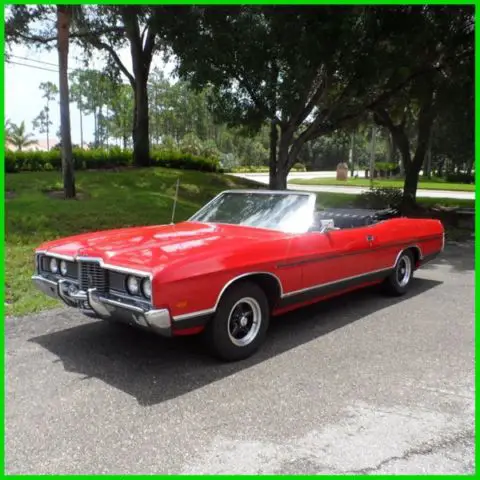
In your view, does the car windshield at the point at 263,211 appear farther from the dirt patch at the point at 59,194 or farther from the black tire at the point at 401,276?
the dirt patch at the point at 59,194

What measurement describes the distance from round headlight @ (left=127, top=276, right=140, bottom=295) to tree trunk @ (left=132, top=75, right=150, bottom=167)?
50.2 feet

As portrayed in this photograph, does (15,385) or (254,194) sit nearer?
(15,385)

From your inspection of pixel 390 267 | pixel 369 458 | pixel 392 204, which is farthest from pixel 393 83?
pixel 369 458

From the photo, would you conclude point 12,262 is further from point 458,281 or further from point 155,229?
point 458,281

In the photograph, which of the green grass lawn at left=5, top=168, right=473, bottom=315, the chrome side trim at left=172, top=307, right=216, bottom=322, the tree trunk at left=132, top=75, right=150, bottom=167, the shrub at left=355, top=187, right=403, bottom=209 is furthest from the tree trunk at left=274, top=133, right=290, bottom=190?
the chrome side trim at left=172, top=307, right=216, bottom=322

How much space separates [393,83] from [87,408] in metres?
12.9

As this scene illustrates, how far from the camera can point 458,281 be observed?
7297 millimetres

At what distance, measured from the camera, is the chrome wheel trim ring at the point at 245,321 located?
13.7 ft

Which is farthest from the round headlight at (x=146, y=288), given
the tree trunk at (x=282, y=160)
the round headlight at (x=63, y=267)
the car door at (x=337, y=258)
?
the tree trunk at (x=282, y=160)

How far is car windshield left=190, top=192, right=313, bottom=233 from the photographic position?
5.09 metres

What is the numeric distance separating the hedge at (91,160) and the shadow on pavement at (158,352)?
13.2 meters

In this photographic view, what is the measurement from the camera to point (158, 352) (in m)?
4.36

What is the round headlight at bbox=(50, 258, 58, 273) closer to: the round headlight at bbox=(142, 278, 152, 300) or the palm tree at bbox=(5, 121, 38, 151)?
the round headlight at bbox=(142, 278, 152, 300)

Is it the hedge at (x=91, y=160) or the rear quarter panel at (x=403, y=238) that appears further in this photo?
the hedge at (x=91, y=160)
